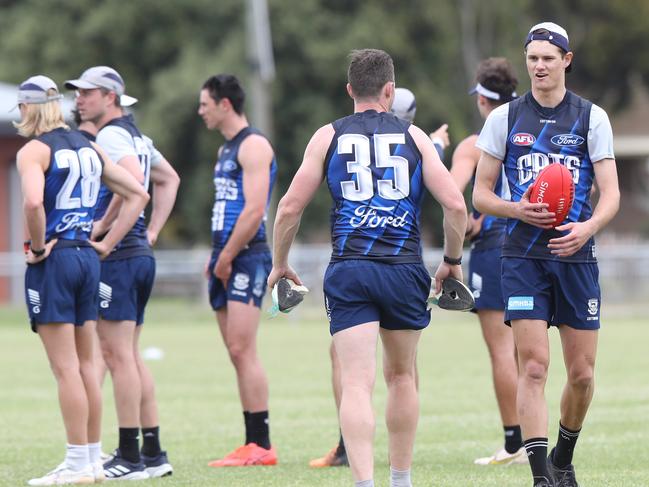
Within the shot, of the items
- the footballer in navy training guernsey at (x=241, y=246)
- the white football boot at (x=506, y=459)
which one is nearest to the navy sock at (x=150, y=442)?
the footballer in navy training guernsey at (x=241, y=246)

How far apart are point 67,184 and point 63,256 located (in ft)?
1.40

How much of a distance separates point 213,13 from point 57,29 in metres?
4.17

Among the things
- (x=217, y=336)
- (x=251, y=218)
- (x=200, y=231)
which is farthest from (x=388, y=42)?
(x=251, y=218)

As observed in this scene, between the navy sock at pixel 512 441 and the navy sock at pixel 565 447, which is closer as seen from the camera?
the navy sock at pixel 565 447

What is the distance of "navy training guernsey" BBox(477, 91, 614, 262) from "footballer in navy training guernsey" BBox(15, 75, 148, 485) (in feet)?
A: 8.16

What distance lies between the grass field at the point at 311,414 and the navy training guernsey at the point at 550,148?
1.52 metres

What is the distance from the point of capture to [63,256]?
810 cm

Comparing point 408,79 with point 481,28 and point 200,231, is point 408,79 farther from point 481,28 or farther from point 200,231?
point 200,231

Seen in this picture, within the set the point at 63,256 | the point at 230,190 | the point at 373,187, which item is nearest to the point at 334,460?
the point at 230,190

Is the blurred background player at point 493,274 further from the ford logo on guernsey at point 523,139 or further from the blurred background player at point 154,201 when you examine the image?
the blurred background player at point 154,201

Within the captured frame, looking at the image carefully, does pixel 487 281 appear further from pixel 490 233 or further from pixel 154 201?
pixel 154 201

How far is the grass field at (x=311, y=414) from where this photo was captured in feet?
28.2

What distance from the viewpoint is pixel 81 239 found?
8.22 m

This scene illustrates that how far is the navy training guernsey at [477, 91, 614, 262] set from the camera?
23.9 feet
